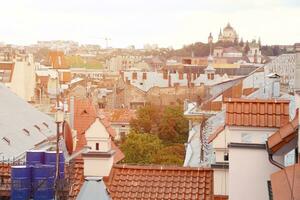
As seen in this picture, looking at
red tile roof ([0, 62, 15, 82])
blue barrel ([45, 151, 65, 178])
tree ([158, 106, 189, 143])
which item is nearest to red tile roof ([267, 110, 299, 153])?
blue barrel ([45, 151, 65, 178])

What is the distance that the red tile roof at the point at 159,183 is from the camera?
770 centimetres

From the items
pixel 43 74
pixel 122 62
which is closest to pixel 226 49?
pixel 122 62

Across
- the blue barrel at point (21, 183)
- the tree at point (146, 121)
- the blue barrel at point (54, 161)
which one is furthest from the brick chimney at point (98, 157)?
the tree at point (146, 121)

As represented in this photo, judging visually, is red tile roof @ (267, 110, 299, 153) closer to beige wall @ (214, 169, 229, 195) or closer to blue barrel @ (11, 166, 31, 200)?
beige wall @ (214, 169, 229, 195)

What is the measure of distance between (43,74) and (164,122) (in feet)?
74.0

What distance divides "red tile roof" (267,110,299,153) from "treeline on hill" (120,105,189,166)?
2146 centimetres

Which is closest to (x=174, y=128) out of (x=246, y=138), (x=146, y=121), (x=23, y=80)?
(x=146, y=121)

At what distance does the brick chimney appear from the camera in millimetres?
7875

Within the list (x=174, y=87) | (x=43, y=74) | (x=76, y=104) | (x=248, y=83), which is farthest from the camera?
(x=174, y=87)

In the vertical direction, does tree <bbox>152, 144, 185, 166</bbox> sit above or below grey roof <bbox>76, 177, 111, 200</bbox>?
below

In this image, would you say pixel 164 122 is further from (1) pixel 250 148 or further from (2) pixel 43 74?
(1) pixel 250 148

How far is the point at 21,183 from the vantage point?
6402 mm

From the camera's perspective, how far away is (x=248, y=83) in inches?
1089

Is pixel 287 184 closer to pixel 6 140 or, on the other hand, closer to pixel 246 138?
pixel 246 138
